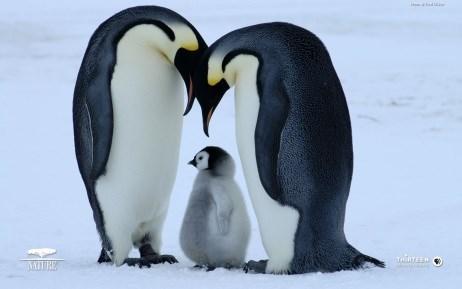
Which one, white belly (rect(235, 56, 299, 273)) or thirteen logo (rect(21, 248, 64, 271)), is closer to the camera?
white belly (rect(235, 56, 299, 273))

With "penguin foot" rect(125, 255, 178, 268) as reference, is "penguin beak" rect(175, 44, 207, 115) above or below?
above

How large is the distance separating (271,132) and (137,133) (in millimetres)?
710

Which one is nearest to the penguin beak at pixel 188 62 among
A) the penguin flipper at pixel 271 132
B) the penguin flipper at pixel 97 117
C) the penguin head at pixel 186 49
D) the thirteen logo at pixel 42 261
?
the penguin head at pixel 186 49

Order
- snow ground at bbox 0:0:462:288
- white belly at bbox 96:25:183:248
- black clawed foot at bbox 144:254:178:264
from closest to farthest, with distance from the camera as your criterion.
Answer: snow ground at bbox 0:0:462:288 < white belly at bbox 96:25:183:248 < black clawed foot at bbox 144:254:178:264

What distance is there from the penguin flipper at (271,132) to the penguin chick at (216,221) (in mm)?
292

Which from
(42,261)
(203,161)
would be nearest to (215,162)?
(203,161)

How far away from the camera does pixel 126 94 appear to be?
4703 millimetres

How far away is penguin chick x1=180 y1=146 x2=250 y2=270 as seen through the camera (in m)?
4.57

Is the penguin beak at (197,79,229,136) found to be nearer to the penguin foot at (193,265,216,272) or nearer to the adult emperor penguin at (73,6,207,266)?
the adult emperor penguin at (73,6,207,266)

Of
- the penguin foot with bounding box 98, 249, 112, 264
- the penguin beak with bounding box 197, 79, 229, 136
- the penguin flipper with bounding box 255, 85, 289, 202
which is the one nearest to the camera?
the penguin flipper with bounding box 255, 85, 289, 202

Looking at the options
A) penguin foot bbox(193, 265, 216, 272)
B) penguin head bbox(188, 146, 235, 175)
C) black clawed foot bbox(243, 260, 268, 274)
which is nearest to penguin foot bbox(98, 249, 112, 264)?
penguin foot bbox(193, 265, 216, 272)

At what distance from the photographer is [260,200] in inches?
175

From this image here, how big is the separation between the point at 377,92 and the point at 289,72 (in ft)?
22.9

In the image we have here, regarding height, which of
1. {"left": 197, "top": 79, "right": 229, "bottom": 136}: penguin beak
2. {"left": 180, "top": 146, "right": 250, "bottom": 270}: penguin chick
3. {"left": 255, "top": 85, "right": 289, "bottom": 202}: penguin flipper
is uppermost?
{"left": 197, "top": 79, "right": 229, "bottom": 136}: penguin beak
